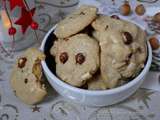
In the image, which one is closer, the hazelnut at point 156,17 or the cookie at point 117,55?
the cookie at point 117,55

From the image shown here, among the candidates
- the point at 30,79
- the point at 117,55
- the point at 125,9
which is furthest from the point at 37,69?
the point at 125,9

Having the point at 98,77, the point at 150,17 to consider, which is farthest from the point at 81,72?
the point at 150,17

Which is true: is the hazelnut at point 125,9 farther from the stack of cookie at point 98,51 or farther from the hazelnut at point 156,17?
the stack of cookie at point 98,51

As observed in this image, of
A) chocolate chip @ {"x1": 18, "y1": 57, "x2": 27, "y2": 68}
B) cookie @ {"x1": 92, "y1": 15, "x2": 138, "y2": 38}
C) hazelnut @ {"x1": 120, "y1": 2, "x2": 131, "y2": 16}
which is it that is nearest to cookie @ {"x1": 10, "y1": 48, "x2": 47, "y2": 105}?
chocolate chip @ {"x1": 18, "y1": 57, "x2": 27, "y2": 68}

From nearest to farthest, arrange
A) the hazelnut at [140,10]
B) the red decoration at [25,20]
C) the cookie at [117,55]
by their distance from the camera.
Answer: the cookie at [117,55]
the red decoration at [25,20]
the hazelnut at [140,10]

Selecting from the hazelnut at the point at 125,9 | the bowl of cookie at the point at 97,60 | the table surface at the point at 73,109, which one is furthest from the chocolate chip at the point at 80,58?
the hazelnut at the point at 125,9

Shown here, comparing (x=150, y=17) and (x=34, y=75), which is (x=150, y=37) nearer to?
(x=150, y=17)
